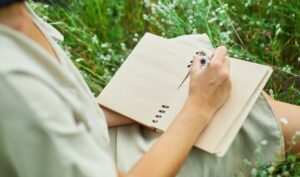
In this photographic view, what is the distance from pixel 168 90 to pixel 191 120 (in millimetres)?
183

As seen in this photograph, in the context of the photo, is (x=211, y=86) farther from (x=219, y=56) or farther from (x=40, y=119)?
(x=40, y=119)

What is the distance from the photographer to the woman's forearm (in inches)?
48.3

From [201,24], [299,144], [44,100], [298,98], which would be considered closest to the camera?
[44,100]

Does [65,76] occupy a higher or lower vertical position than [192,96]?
higher

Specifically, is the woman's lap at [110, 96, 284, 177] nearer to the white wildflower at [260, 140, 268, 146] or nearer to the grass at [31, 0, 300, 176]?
the white wildflower at [260, 140, 268, 146]

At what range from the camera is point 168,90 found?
1.46 metres

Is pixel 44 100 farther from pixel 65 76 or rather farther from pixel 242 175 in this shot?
pixel 242 175

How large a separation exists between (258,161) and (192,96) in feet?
0.72

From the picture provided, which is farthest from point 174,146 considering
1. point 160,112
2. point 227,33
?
point 227,33

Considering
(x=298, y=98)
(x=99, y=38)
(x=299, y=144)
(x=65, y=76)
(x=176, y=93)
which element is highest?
(x=65, y=76)

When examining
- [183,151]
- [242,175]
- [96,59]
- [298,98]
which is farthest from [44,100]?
[96,59]

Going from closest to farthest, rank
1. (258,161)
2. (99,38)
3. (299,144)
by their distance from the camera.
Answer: (258,161) < (299,144) < (99,38)

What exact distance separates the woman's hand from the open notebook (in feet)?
0.09

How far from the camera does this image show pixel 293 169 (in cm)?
149
